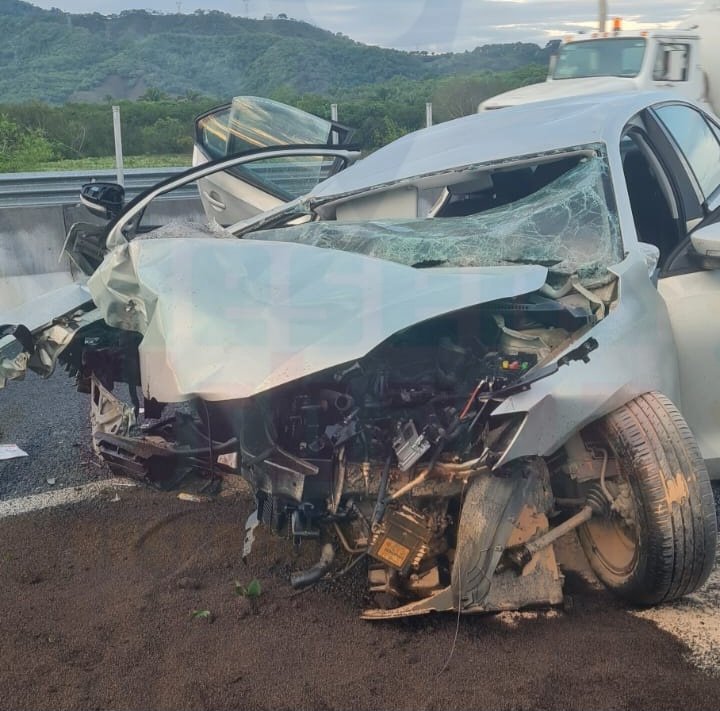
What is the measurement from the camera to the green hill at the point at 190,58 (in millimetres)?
22891

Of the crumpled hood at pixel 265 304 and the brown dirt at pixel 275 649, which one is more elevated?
the crumpled hood at pixel 265 304

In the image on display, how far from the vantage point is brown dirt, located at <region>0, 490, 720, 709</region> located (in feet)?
8.70

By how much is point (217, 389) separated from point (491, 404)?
876mm

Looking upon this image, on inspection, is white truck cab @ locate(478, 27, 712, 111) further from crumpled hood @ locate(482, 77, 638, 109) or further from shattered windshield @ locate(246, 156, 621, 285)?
shattered windshield @ locate(246, 156, 621, 285)

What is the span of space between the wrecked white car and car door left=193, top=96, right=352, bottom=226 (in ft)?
4.83

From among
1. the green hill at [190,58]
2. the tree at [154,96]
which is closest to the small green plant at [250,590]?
the green hill at [190,58]

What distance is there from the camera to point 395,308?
115 inches

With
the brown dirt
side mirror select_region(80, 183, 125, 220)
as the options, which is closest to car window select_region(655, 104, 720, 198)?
the brown dirt

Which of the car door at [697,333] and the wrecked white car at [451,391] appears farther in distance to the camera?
the car door at [697,333]

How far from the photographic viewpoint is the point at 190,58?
117ft

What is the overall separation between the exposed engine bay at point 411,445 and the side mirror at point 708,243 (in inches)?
21.5

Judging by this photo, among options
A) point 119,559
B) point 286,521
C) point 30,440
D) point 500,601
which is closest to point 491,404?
point 500,601

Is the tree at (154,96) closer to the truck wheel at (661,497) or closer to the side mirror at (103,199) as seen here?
the side mirror at (103,199)

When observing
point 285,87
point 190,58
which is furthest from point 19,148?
point 190,58
